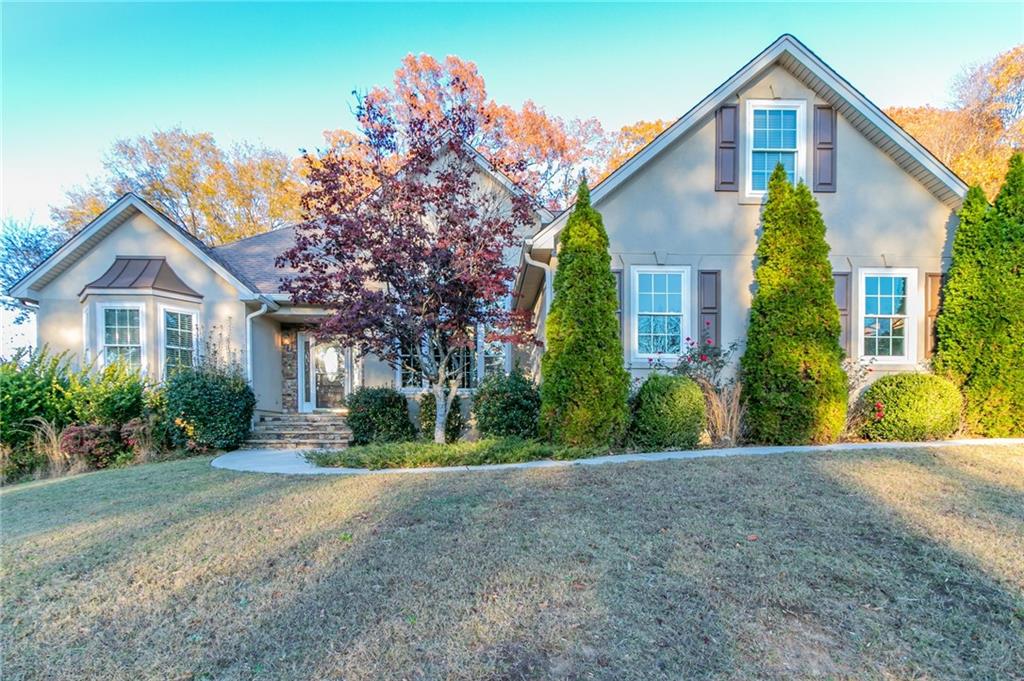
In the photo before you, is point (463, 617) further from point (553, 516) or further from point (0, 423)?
point (0, 423)

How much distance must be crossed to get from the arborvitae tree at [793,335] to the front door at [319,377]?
361 inches

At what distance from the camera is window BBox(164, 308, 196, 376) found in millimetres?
10242

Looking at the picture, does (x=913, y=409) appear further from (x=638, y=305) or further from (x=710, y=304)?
(x=638, y=305)

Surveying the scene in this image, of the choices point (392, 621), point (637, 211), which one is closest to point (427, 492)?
point (392, 621)

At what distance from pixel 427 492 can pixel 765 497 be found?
11.2ft

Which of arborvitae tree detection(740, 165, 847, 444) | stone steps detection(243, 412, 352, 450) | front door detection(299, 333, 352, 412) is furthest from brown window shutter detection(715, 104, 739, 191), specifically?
front door detection(299, 333, 352, 412)

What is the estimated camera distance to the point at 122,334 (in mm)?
10133

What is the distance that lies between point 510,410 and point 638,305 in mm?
3012

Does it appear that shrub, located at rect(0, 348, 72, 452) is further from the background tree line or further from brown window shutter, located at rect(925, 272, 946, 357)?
brown window shutter, located at rect(925, 272, 946, 357)

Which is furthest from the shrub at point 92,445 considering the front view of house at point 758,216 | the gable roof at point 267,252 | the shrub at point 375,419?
the front view of house at point 758,216

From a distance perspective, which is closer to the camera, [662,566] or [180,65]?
[662,566]

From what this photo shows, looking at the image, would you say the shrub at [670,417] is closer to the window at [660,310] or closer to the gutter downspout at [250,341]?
the window at [660,310]

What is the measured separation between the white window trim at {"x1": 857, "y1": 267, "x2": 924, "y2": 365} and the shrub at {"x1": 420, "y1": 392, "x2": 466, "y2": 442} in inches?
299

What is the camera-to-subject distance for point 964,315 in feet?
27.1
